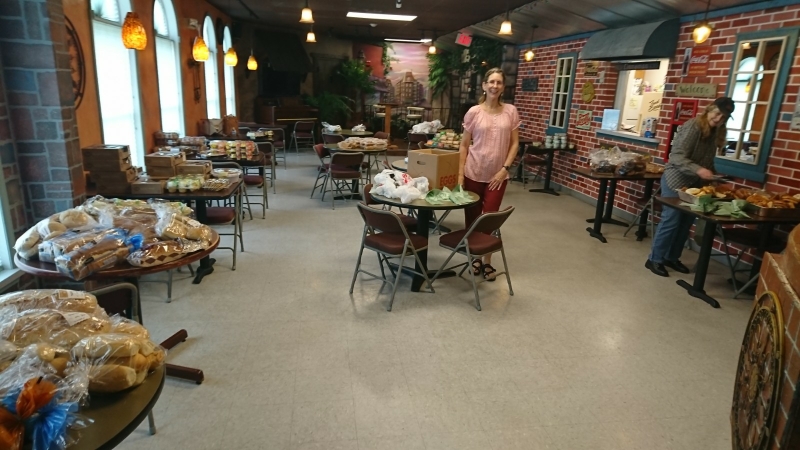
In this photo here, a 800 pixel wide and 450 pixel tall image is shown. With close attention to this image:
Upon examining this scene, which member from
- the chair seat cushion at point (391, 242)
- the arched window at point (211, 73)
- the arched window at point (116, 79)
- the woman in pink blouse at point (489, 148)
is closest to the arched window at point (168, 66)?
the arched window at point (116, 79)

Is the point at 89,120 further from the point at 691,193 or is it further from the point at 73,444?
the point at 691,193

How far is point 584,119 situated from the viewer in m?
7.29

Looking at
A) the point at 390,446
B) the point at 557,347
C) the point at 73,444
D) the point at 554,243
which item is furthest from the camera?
the point at 554,243

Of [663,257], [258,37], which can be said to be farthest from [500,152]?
[258,37]

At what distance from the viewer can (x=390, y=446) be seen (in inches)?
85.3

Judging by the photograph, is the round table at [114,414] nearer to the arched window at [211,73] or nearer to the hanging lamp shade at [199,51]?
the hanging lamp shade at [199,51]

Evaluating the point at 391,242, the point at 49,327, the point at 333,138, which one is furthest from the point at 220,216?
the point at 333,138

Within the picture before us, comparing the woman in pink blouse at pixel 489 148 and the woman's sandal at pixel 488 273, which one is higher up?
the woman in pink blouse at pixel 489 148

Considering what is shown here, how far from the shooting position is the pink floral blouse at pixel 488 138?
12.5ft

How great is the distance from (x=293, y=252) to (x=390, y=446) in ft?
8.93

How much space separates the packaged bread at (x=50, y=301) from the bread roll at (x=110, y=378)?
38cm

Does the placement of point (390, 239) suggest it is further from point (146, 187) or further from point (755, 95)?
point (755, 95)

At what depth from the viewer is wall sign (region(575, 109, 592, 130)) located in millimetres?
7177

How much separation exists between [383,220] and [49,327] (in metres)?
2.20
